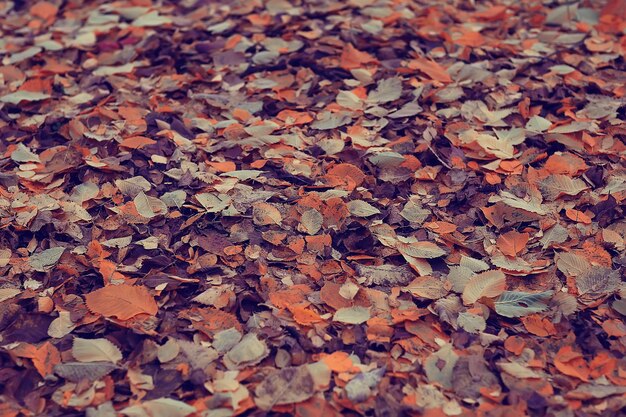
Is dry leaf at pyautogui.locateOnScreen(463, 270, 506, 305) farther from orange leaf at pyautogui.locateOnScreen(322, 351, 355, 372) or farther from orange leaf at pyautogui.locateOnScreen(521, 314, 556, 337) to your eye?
orange leaf at pyautogui.locateOnScreen(322, 351, 355, 372)

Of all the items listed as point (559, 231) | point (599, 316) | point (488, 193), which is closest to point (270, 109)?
point (488, 193)

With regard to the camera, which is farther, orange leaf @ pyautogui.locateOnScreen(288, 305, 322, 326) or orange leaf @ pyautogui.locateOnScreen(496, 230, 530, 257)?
orange leaf @ pyautogui.locateOnScreen(496, 230, 530, 257)

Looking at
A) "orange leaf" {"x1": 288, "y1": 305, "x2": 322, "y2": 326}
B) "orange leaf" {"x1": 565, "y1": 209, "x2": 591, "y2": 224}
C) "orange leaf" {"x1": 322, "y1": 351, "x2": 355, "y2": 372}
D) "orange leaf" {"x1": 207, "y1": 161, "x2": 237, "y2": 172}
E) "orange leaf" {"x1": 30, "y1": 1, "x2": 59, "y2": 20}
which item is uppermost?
"orange leaf" {"x1": 30, "y1": 1, "x2": 59, "y2": 20}

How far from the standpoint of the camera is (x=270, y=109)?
8.97 ft

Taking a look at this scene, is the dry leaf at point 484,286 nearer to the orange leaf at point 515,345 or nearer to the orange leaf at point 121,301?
the orange leaf at point 515,345

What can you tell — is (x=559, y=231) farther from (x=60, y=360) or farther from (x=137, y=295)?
(x=60, y=360)

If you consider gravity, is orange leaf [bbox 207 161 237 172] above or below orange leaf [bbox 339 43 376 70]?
below

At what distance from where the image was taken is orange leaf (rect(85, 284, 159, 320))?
1950mm

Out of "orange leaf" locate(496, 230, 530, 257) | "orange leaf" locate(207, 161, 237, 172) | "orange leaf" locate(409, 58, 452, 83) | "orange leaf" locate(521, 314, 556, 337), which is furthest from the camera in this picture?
"orange leaf" locate(409, 58, 452, 83)

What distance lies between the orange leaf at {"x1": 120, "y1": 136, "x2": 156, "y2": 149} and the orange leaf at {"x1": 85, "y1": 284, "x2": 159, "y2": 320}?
0.66m

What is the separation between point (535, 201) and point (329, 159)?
658mm

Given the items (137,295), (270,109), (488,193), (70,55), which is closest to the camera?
(137,295)

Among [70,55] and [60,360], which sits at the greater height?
[70,55]

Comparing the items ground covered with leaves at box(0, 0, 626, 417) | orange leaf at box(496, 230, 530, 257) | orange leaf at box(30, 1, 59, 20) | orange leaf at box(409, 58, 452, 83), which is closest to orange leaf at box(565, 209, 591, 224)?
ground covered with leaves at box(0, 0, 626, 417)
